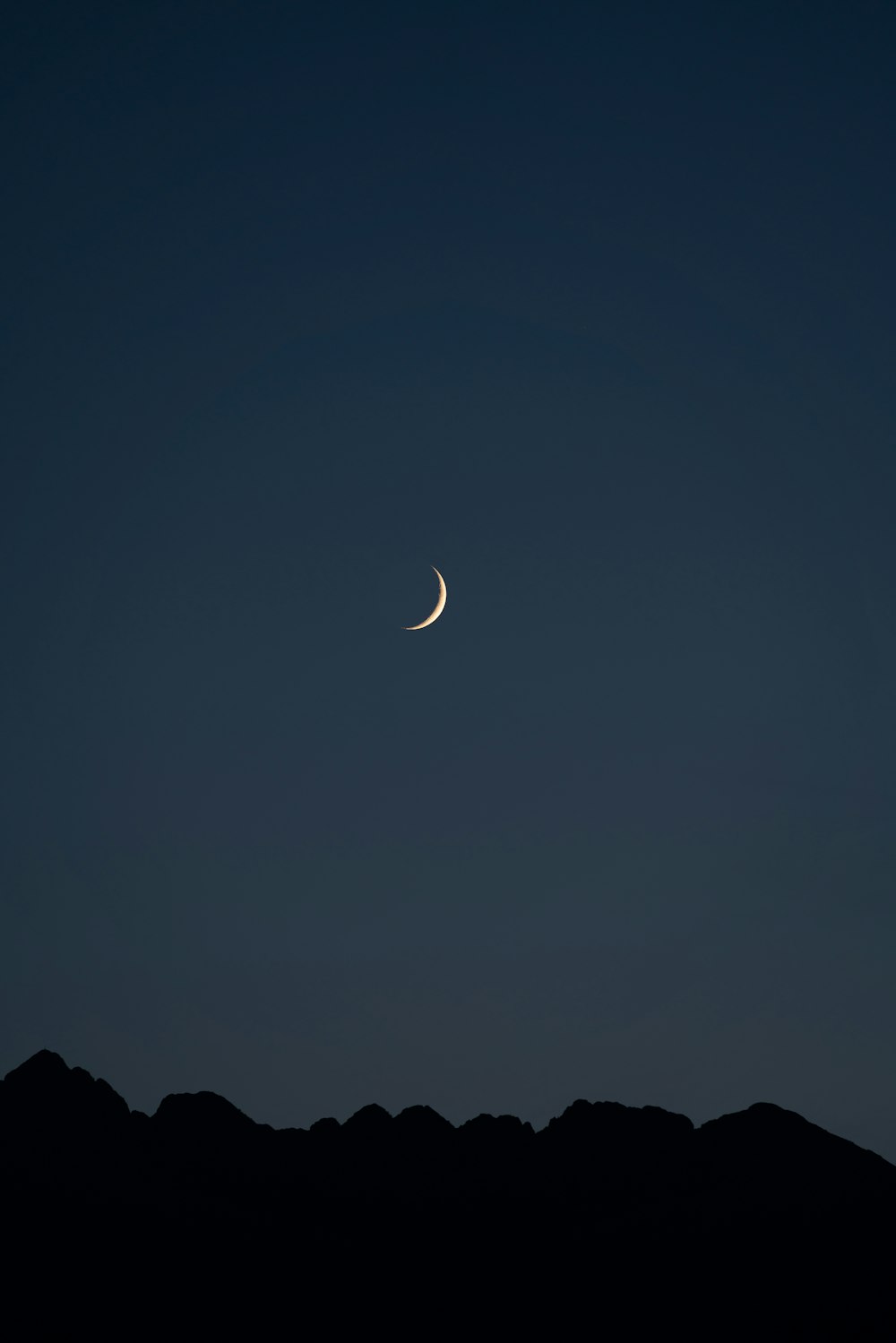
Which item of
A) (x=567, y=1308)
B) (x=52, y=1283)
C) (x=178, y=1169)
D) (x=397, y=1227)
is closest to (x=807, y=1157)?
(x=567, y=1308)

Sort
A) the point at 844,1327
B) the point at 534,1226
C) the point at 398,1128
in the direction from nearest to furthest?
the point at 844,1327
the point at 534,1226
the point at 398,1128

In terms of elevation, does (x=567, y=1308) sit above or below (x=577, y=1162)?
below

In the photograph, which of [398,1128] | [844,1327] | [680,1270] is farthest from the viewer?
[398,1128]

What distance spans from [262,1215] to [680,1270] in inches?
1077

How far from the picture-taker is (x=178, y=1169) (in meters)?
93.5

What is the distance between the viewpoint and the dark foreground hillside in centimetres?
7738

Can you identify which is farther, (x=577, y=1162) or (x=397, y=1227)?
(x=577, y=1162)

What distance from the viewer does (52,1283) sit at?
254 ft

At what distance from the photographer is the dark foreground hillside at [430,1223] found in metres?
77.4

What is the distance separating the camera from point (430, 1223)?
290 ft

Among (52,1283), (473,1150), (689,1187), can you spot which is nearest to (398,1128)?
(473,1150)

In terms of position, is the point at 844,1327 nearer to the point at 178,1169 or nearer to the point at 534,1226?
the point at 534,1226

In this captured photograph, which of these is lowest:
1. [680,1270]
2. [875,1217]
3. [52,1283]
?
[52,1283]

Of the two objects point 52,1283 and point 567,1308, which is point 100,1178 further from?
point 567,1308
